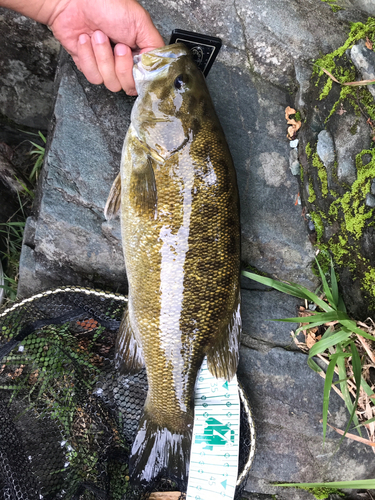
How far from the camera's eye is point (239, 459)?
2779mm

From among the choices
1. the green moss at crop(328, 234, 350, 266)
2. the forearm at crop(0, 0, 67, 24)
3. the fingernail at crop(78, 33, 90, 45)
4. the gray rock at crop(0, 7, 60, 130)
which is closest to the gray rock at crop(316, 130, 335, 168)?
the green moss at crop(328, 234, 350, 266)

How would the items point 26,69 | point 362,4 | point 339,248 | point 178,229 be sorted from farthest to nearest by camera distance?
1. point 26,69
2. point 362,4
3. point 339,248
4. point 178,229

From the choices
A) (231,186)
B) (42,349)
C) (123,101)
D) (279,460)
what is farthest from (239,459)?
(123,101)

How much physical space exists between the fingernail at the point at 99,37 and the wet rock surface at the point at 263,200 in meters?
0.50

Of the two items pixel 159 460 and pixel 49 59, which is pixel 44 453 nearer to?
pixel 159 460

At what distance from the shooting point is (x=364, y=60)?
243 cm

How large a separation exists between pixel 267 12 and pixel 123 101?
1457mm

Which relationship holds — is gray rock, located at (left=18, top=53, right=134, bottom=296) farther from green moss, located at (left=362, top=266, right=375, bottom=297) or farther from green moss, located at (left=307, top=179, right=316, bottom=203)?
green moss, located at (left=362, top=266, right=375, bottom=297)

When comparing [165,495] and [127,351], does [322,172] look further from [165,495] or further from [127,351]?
[165,495]

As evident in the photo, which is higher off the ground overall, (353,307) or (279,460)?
(353,307)

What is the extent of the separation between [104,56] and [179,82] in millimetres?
606

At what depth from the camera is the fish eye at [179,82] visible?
233cm

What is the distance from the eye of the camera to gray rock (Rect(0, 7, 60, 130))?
10.0ft

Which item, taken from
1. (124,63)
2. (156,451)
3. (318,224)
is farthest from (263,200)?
(156,451)
